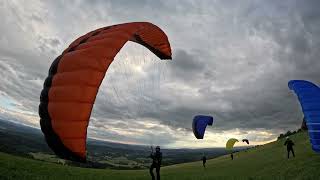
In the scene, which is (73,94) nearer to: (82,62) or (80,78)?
(80,78)

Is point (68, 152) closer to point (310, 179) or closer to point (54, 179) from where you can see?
point (54, 179)

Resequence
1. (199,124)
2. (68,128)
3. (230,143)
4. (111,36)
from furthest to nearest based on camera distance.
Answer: (230,143) → (199,124) → (111,36) → (68,128)

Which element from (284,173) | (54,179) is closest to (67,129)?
(54,179)

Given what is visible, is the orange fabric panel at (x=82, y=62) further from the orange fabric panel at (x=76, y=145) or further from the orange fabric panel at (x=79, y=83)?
the orange fabric panel at (x=76, y=145)

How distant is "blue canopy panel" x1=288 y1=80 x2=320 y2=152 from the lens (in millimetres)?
28734

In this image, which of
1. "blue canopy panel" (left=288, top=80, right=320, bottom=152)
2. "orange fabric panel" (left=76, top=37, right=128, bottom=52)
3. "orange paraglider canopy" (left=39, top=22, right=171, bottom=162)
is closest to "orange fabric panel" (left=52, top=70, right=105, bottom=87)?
"orange paraglider canopy" (left=39, top=22, right=171, bottom=162)

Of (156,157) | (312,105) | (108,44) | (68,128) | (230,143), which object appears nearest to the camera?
(68,128)

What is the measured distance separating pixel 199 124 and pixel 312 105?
19.6 m

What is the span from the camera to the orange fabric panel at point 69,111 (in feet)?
45.6

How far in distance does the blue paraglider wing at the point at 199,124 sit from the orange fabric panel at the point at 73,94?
33.4m

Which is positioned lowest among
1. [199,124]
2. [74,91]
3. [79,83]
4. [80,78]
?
[74,91]

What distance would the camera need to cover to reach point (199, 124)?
47.1 m

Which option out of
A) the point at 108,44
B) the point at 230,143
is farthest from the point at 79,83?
the point at 230,143

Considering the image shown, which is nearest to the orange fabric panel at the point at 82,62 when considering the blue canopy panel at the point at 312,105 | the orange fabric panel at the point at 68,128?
the orange fabric panel at the point at 68,128
